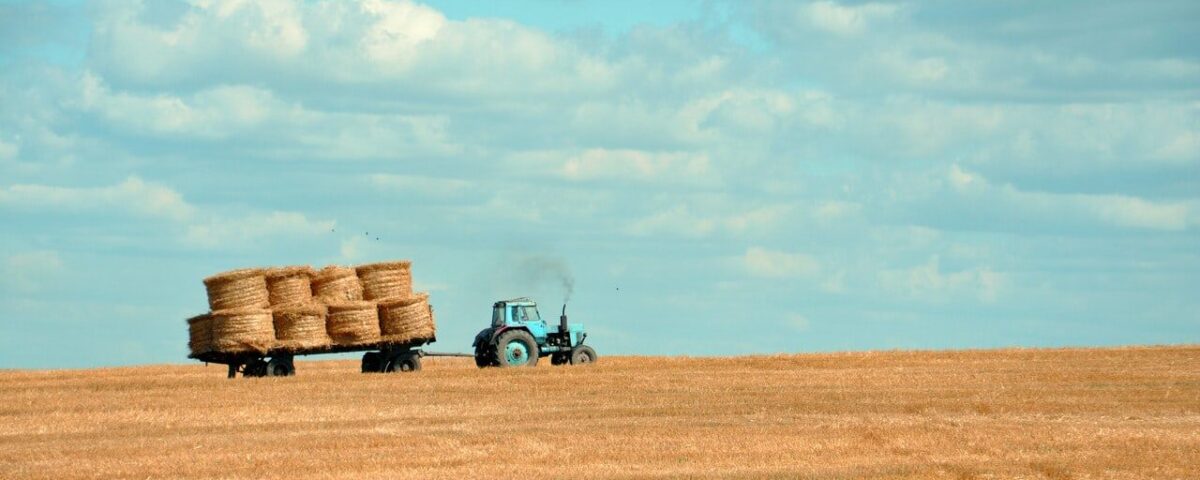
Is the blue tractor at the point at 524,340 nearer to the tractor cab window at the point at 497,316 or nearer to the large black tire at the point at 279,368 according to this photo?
the tractor cab window at the point at 497,316

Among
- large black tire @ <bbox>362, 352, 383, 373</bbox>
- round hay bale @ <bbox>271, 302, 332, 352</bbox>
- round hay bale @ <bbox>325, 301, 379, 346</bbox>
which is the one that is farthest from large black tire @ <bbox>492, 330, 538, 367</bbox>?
round hay bale @ <bbox>271, 302, 332, 352</bbox>

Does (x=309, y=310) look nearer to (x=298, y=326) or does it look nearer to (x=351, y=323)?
(x=298, y=326)

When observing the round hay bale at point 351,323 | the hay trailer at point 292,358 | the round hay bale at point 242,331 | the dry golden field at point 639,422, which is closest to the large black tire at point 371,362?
the hay trailer at point 292,358

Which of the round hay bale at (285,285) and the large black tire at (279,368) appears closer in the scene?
the round hay bale at (285,285)

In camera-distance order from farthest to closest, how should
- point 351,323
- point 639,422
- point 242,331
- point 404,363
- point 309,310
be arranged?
point 404,363
point 351,323
point 309,310
point 242,331
point 639,422

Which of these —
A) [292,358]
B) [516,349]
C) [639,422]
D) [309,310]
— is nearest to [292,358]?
[292,358]

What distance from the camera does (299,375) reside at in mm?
31641

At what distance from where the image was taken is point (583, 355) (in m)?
34.7

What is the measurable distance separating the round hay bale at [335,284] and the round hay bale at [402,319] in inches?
26.3

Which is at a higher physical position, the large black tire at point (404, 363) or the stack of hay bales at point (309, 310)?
the stack of hay bales at point (309, 310)

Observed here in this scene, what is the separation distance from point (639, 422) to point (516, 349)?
40.6 feet

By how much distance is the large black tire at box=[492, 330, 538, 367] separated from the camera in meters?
33.4

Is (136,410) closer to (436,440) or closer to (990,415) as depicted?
(436,440)

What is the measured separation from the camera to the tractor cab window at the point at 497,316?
34.4 metres
